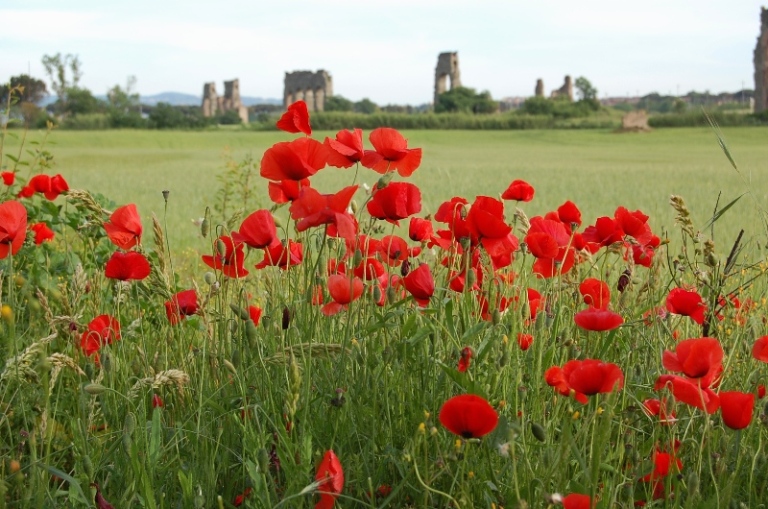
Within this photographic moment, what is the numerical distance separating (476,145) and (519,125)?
8165 millimetres

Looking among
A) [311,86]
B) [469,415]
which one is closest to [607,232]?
[469,415]

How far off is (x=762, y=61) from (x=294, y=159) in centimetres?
4131

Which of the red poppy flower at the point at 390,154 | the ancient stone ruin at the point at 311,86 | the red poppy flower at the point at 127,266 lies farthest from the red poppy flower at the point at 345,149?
the ancient stone ruin at the point at 311,86

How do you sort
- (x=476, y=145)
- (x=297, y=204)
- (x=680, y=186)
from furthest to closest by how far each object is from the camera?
(x=476, y=145)
(x=680, y=186)
(x=297, y=204)

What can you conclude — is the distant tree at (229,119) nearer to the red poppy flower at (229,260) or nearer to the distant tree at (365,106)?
the distant tree at (365,106)

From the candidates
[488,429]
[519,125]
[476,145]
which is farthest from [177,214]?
[519,125]

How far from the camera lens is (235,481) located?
139 cm

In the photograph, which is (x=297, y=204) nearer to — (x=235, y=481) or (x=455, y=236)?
(x=455, y=236)

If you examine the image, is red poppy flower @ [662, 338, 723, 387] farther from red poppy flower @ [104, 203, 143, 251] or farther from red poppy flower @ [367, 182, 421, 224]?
red poppy flower @ [104, 203, 143, 251]

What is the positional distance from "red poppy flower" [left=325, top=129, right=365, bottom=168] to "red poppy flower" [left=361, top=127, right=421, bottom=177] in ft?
0.07

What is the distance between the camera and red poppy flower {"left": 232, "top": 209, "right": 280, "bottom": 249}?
1379mm

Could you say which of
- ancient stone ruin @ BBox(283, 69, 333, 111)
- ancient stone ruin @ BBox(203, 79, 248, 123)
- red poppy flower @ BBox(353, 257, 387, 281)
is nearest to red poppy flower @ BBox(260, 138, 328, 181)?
red poppy flower @ BBox(353, 257, 387, 281)

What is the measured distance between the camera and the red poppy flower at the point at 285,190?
4.63 ft

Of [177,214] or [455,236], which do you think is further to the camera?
[177,214]
